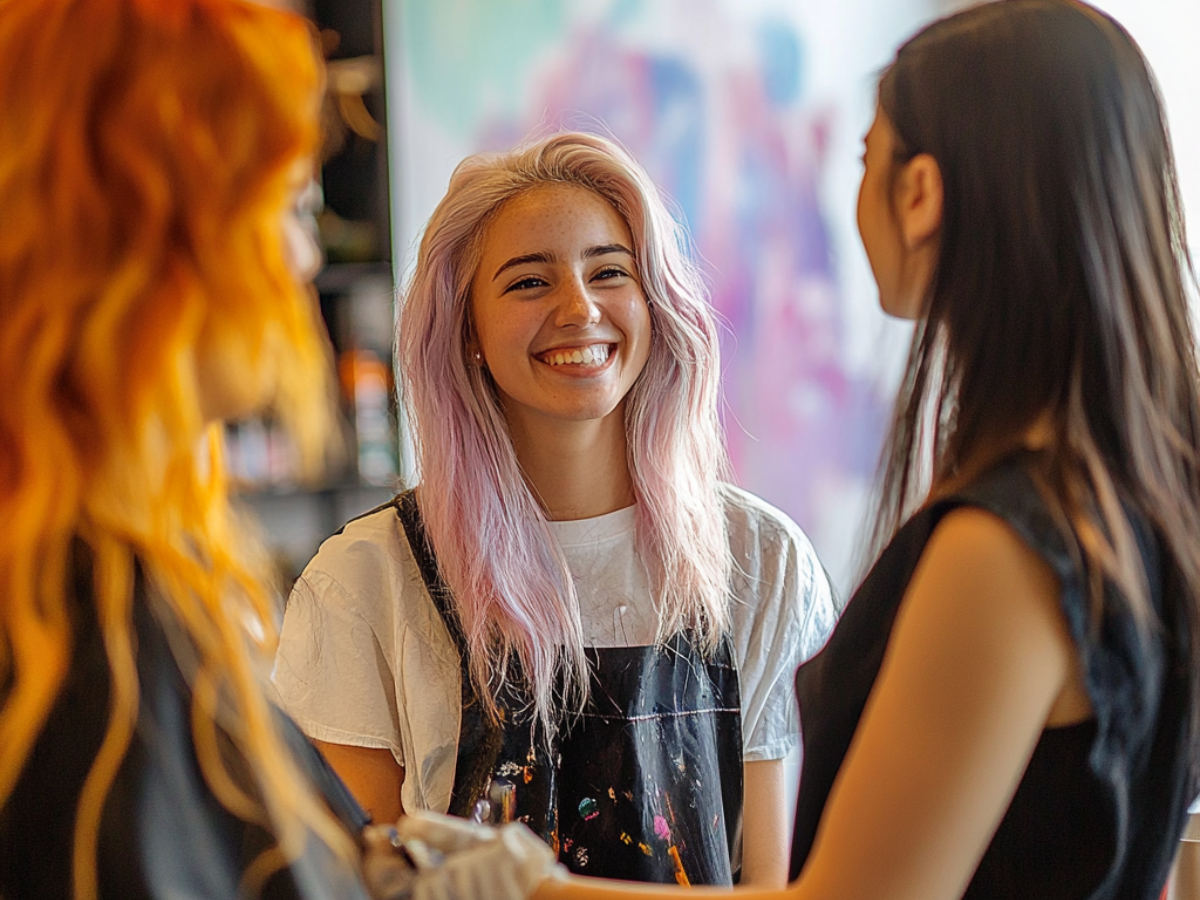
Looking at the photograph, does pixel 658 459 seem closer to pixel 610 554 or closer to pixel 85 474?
pixel 610 554

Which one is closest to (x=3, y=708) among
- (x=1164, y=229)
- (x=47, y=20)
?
(x=47, y=20)

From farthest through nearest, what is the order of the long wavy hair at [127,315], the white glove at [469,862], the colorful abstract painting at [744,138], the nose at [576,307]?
the colorful abstract painting at [744,138], the nose at [576,307], the white glove at [469,862], the long wavy hair at [127,315]

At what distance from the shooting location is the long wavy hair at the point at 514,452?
1683mm

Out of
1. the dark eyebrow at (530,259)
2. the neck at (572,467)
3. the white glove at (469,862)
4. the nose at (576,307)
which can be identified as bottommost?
the white glove at (469,862)

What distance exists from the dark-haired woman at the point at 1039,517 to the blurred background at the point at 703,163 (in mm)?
2292

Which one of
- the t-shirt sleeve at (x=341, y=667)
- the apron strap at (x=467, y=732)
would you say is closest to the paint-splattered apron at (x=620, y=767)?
the apron strap at (x=467, y=732)

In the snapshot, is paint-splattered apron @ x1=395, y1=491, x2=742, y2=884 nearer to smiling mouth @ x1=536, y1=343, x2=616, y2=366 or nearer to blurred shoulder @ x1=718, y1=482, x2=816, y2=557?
blurred shoulder @ x1=718, y1=482, x2=816, y2=557

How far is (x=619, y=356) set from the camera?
179cm

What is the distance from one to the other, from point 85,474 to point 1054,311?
0.75 m

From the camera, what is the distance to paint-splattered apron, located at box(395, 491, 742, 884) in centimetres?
159

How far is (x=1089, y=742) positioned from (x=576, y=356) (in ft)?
3.27

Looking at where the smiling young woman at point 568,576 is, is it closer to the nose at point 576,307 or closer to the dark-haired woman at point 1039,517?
the nose at point 576,307

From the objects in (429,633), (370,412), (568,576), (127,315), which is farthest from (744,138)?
(127,315)

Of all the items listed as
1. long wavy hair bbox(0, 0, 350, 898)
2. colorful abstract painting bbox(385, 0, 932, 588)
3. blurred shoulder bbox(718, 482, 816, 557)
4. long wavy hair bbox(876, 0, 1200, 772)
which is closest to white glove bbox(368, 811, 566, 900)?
long wavy hair bbox(0, 0, 350, 898)
